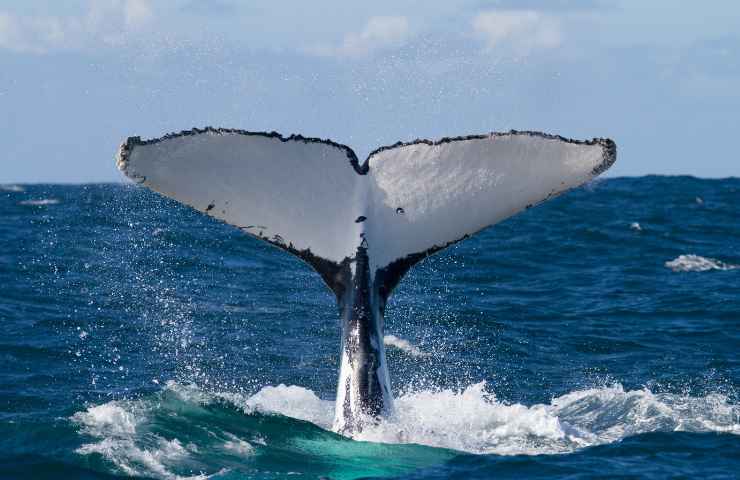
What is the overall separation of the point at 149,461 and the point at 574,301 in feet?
35.9

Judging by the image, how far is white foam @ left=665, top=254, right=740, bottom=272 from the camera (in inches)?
855

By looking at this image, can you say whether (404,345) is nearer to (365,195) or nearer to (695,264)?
(365,195)

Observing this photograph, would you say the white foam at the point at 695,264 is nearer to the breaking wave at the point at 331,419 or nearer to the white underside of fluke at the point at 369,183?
the breaking wave at the point at 331,419

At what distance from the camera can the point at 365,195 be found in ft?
27.5

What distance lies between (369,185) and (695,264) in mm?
15364

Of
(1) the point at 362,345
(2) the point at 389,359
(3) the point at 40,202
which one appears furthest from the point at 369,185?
(3) the point at 40,202

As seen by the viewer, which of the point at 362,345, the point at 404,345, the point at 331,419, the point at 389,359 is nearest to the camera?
the point at 362,345

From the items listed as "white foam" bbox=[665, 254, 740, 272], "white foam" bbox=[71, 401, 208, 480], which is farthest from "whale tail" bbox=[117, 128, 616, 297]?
"white foam" bbox=[665, 254, 740, 272]

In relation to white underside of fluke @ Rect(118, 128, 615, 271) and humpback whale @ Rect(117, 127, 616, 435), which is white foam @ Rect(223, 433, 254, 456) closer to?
humpback whale @ Rect(117, 127, 616, 435)

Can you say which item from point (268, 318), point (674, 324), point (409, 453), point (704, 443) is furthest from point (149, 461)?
point (674, 324)

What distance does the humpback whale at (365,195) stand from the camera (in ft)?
25.6

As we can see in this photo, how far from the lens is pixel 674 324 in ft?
51.5

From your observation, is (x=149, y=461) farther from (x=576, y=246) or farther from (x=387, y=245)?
(x=576, y=246)

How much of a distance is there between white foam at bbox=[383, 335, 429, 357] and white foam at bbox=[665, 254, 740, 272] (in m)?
8.94
